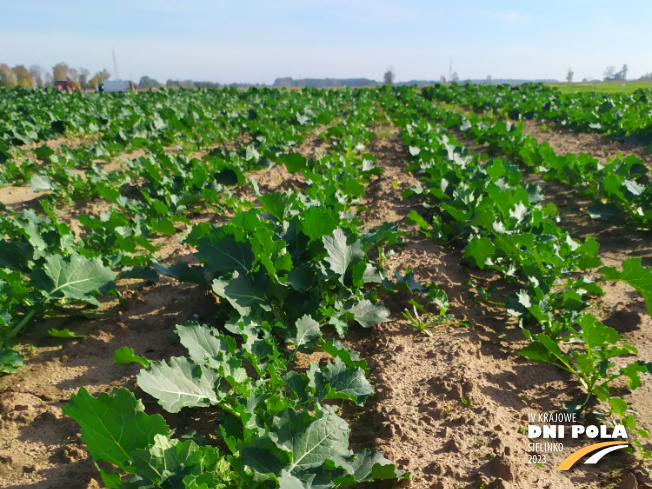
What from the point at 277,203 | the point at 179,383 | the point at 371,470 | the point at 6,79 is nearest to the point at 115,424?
the point at 179,383

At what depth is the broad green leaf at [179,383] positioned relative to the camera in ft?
6.73

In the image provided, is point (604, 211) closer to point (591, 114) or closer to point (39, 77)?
point (591, 114)

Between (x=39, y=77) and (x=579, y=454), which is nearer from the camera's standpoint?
(x=579, y=454)

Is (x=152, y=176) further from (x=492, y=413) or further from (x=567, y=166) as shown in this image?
(x=567, y=166)

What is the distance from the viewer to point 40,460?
85.4 inches

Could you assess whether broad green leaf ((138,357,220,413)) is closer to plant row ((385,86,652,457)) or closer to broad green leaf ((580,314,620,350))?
plant row ((385,86,652,457))

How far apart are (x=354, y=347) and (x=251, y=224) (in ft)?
3.71

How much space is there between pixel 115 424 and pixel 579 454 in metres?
2.15

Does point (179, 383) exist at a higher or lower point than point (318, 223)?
lower

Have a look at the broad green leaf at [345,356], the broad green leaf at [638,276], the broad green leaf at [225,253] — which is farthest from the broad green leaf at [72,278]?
the broad green leaf at [638,276]

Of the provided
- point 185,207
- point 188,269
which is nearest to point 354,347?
point 188,269

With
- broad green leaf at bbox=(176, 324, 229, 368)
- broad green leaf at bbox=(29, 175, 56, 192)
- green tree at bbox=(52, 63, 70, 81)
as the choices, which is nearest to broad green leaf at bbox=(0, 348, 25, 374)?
broad green leaf at bbox=(176, 324, 229, 368)

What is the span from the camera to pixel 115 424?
1.67m

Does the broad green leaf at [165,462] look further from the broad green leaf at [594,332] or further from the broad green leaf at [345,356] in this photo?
the broad green leaf at [594,332]
